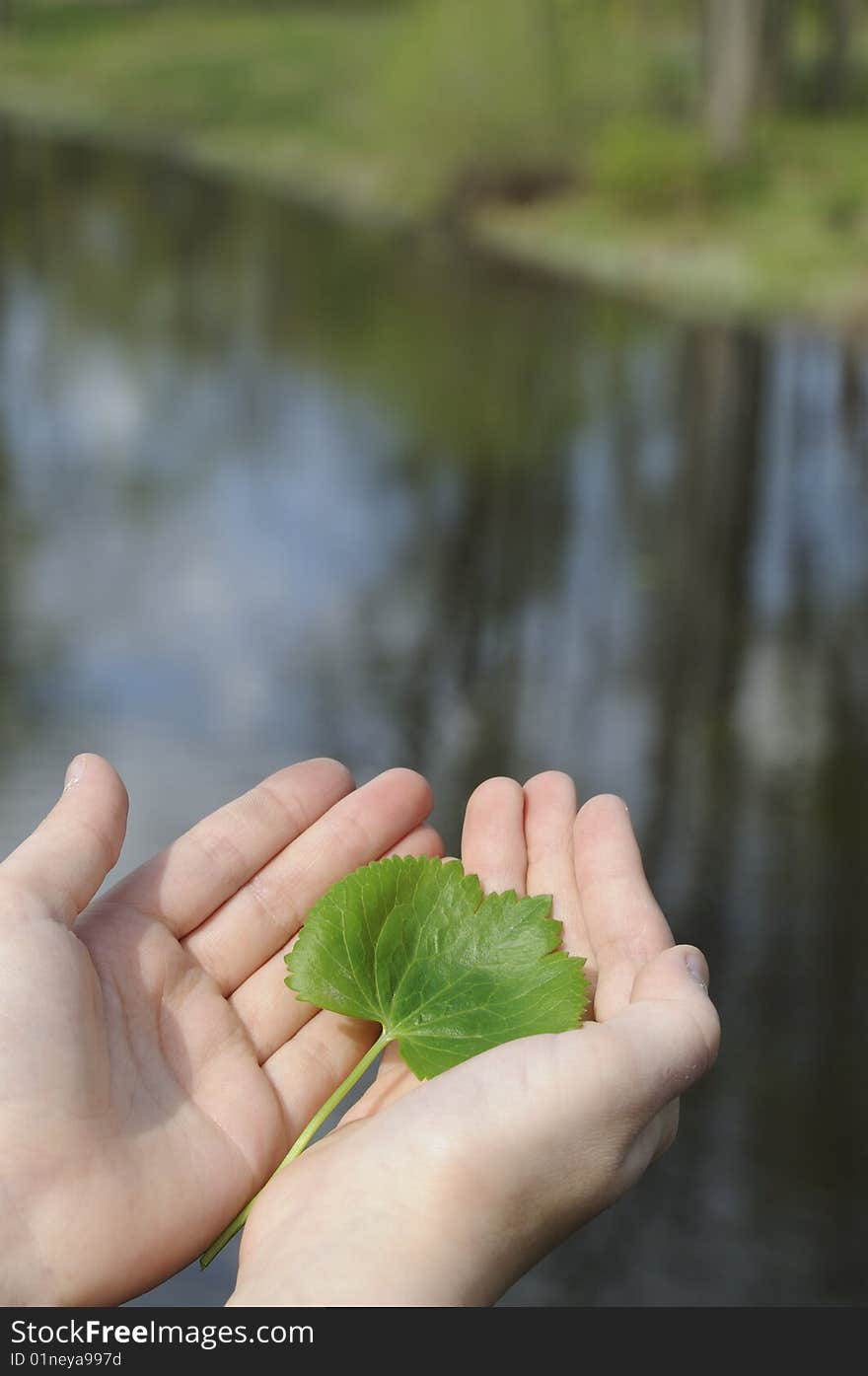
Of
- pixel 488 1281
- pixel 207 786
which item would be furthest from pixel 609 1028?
pixel 207 786

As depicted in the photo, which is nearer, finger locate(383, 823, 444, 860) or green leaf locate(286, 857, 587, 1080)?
green leaf locate(286, 857, 587, 1080)

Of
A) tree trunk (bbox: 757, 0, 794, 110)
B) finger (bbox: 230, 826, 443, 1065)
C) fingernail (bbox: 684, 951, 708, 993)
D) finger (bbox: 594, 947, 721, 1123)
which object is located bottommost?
finger (bbox: 230, 826, 443, 1065)

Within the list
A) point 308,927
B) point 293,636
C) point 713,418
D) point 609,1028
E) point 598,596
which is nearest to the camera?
point 609,1028

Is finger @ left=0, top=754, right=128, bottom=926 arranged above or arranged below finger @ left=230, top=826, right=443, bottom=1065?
above

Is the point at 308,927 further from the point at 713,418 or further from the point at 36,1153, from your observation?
the point at 713,418

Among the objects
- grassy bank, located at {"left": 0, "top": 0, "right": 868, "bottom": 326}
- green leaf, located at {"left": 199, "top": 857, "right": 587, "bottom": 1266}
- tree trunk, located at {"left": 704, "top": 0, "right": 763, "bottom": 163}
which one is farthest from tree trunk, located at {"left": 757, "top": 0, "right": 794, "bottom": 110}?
green leaf, located at {"left": 199, "top": 857, "right": 587, "bottom": 1266}

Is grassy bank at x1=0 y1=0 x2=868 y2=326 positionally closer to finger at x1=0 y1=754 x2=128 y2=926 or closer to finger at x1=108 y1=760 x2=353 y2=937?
finger at x1=108 y1=760 x2=353 y2=937

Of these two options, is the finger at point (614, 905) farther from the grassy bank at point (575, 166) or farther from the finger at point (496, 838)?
the grassy bank at point (575, 166)

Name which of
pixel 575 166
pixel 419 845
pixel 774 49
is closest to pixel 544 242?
pixel 575 166
